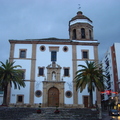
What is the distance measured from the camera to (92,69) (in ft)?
87.6

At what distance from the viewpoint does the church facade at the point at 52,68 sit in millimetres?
30422

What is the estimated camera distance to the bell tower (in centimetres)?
3491

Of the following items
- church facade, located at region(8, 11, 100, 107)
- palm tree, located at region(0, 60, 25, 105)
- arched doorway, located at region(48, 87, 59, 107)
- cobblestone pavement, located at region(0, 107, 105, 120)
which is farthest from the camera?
arched doorway, located at region(48, 87, 59, 107)

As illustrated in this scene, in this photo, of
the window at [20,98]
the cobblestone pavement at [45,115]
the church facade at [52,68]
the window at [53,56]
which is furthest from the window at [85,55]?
the window at [20,98]

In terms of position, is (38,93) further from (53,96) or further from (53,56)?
(53,56)

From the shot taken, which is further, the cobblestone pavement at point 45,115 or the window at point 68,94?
the window at point 68,94

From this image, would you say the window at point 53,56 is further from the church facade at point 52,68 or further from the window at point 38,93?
the window at point 38,93

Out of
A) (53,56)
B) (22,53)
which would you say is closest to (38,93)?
(53,56)

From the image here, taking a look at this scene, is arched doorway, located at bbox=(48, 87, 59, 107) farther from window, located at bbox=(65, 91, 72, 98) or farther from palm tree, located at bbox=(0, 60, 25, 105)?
palm tree, located at bbox=(0, 60, 25, 105)

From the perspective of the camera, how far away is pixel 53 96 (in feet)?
102

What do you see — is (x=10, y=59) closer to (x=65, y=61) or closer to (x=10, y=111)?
(x=65, y=61)

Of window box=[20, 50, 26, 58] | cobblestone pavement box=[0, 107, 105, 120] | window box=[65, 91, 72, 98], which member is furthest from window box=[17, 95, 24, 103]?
window box=[65, 91, 72, 98]

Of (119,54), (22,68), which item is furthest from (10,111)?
(119,54)

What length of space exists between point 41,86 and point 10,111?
364 inches
